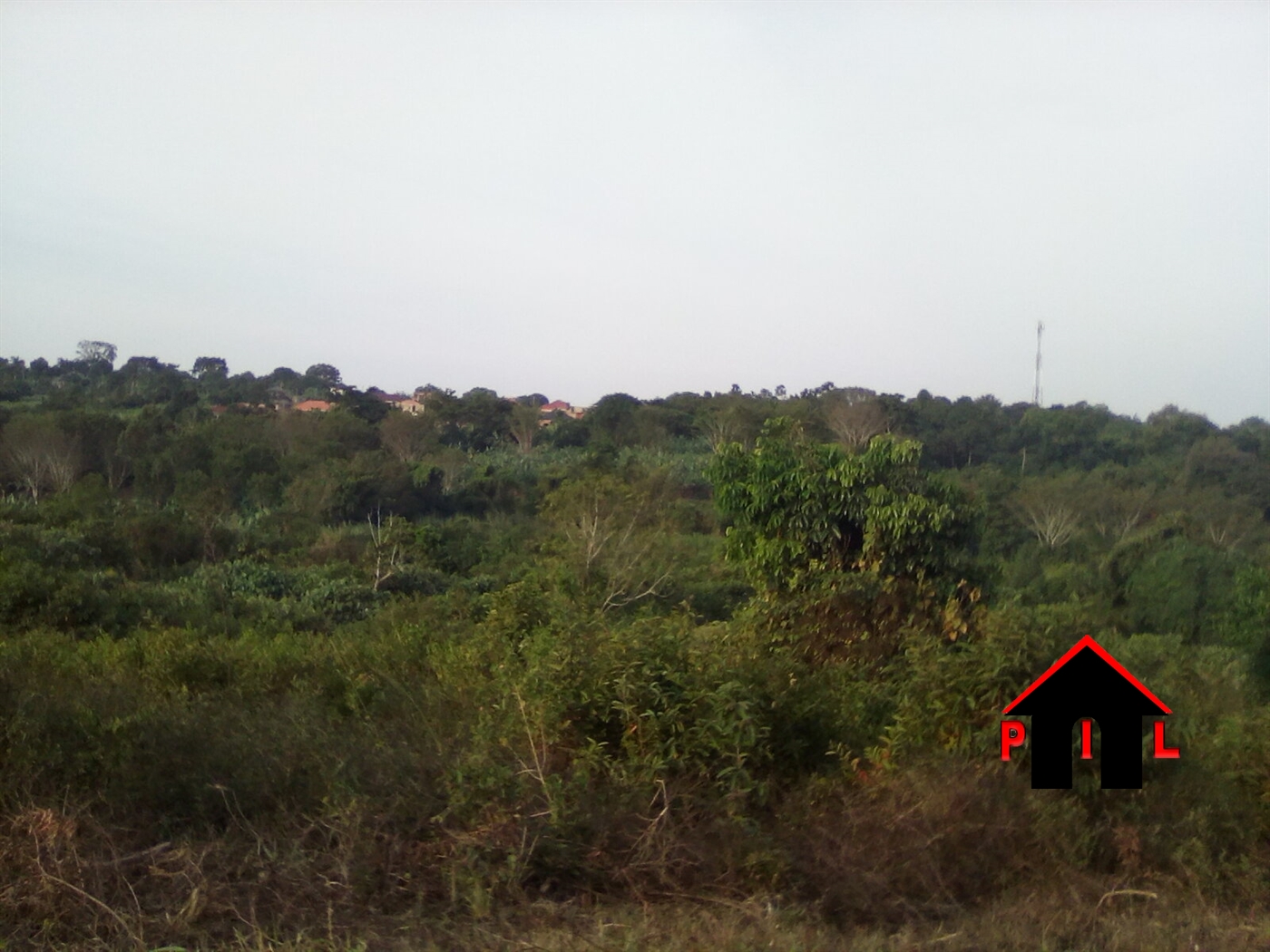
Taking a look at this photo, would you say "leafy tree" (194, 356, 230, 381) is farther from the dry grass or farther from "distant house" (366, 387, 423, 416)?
the dry grass

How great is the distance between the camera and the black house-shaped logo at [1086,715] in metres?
5.07

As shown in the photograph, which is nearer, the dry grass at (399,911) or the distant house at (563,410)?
the dry grass at (399,911)

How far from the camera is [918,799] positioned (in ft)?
15.7

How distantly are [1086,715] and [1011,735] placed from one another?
0.39 m

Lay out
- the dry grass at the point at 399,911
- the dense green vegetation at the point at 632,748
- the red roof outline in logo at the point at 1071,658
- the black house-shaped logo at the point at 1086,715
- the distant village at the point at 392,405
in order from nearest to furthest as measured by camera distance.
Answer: the dry grass at the point at 399,911 → the dense green vegetation at the point at 632,748 → the black house-shaped logo at the point at 1086,715 → the red roof outline in logo at the point at 1071,658 → the distant village at the point at 392,405

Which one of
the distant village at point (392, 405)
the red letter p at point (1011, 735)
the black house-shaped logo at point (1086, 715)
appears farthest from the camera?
the distant village at point (392, 405)

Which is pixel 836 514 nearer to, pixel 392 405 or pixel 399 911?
pixel 399 911

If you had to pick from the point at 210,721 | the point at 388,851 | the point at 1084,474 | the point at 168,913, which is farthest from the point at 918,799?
the point at 1084,474

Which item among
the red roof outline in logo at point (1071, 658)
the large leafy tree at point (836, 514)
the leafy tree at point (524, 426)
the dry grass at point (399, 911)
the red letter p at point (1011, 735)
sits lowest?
the dry grass at point (399, 911)

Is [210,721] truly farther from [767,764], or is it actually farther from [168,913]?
[767,764]

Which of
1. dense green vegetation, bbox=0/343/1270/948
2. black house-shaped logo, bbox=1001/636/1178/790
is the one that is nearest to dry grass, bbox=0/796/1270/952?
dense green vegetation, bbox=0/343/1270/948

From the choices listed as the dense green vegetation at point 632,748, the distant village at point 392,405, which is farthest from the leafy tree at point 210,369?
the dense green vegetation at point 632,748

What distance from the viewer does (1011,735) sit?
17.2 feet

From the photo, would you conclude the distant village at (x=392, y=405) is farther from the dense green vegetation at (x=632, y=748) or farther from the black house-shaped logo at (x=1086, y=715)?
the black house-shaped logo at (x=1086, y=715)
